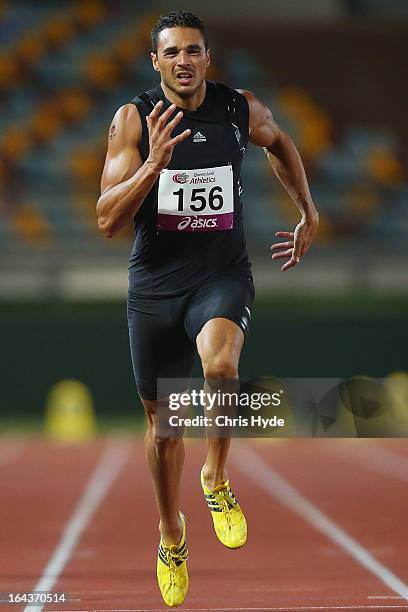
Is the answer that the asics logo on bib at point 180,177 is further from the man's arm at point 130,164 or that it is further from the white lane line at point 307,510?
the white lane line at point 307,510

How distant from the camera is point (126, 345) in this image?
1530 cm

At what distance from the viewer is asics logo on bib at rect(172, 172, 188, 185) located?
4.72m

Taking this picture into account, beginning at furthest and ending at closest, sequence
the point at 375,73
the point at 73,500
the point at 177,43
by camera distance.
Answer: the point at 375,73 → the point at 73,500 → the point at 177,43

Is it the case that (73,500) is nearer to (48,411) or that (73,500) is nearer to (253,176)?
(48,411)

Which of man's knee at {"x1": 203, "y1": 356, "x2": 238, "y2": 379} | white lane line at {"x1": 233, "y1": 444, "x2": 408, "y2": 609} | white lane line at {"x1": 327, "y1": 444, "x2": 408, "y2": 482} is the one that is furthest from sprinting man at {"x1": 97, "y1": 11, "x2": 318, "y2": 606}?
white lane line at {"x1": 327, "y1": 444, "x2": 408, "y2": 482}

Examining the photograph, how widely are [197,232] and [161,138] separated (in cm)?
53

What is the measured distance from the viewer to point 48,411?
50.6ft

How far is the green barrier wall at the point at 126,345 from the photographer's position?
15.3 m

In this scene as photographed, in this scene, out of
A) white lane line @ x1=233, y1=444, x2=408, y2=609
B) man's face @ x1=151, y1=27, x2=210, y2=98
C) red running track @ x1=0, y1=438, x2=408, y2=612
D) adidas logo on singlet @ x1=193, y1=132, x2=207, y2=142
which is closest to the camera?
man's face @ x1=151, y1=27, x2=210, y2=98

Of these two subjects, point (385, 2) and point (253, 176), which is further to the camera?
point (385, 2)

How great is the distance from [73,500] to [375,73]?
12.0 metres

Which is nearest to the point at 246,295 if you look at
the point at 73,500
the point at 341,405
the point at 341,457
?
the point at 341,405

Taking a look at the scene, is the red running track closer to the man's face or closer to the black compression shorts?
the black compression shorts

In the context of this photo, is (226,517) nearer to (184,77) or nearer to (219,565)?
(219,565)
